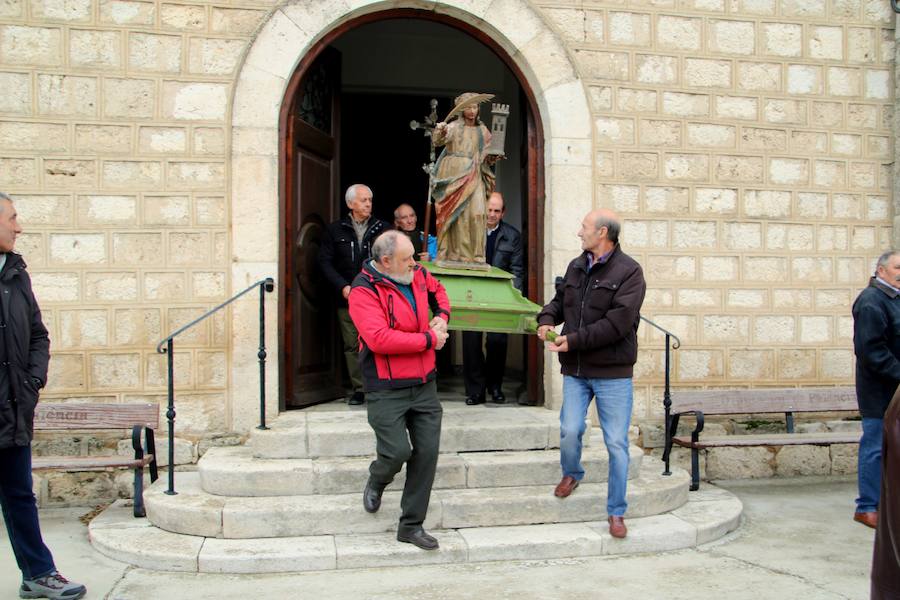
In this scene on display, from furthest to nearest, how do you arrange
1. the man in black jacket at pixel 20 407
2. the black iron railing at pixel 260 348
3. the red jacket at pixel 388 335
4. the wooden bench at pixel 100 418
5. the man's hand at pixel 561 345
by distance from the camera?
the wooden bench at pixel 100 418 < the black iron railing at pixel 260 348 < the man's hand at pixel 561 345 < the red jacket at pixel 388 335 < the man in black jacket at pixel 20 407

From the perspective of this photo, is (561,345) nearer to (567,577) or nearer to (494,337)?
(567,577)

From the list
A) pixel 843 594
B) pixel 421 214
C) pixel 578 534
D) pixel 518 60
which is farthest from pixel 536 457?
pixel 421 214

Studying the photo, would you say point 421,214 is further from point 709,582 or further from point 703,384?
point 709,582

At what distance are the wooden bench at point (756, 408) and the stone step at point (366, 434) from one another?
0.76 meters

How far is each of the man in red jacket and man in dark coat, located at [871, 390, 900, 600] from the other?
2.60m

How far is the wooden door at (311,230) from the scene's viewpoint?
6.41 m

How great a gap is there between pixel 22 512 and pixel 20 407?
1.63ft

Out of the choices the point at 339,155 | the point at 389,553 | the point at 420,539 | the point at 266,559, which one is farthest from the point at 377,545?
the point at 339,155

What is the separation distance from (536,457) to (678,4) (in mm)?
3625

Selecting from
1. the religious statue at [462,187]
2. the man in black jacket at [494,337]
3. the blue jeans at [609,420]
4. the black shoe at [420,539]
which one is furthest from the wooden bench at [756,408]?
the black shoe at [420,539]

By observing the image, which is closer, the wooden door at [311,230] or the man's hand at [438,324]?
the man's hand at [438,324]

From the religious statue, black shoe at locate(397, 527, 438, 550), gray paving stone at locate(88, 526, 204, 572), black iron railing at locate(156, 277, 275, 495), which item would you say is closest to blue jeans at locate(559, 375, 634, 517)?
black shoe at locate(397, 527, 438, 550)

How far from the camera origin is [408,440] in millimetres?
4504

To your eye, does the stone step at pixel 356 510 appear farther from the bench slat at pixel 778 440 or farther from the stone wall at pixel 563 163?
the stone wall at pixel 563 163
